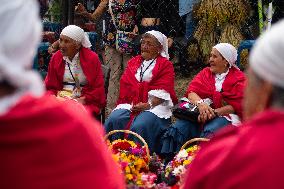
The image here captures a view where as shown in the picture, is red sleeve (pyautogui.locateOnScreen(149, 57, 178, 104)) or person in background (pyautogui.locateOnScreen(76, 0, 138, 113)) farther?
person in background (pyautogui.locateOnScreen(76, 0, 138, 113))

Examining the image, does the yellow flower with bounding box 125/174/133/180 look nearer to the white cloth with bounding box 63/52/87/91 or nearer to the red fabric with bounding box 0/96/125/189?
the red fabric with bounding box 0/96/125/189

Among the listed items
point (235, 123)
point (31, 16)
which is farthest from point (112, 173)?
point (235, 123)

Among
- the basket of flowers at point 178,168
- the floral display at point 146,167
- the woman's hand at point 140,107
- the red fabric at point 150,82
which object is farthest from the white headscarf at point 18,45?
the red fabric at point 150,82

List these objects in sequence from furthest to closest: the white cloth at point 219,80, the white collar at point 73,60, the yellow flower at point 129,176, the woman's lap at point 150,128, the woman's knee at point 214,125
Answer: the white collar at point 73,60 < the woman's lap at point 150,128 < the white cloth at point 219,80 < the woman's knee at point 214,125 < the yellow flower at point 129,176

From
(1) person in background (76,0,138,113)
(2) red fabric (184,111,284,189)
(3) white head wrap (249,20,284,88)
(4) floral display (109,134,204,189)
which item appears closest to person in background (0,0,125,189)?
(2) red fabric (184,111,284,189)

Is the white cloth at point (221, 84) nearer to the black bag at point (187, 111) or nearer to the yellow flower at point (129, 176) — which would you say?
the black bag at point (187, 111)

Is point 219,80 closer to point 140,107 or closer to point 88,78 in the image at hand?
point 140,107

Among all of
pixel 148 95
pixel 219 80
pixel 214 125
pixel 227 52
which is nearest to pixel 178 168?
pixel 214 125

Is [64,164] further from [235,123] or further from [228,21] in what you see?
[228,21]

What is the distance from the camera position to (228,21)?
721 centimetres

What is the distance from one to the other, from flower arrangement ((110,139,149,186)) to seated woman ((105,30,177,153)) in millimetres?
1013

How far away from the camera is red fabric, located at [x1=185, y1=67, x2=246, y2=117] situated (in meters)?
5.27

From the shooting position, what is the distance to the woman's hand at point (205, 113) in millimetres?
5180

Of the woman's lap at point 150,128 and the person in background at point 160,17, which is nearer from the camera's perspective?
the woman's lap at point 150,128
